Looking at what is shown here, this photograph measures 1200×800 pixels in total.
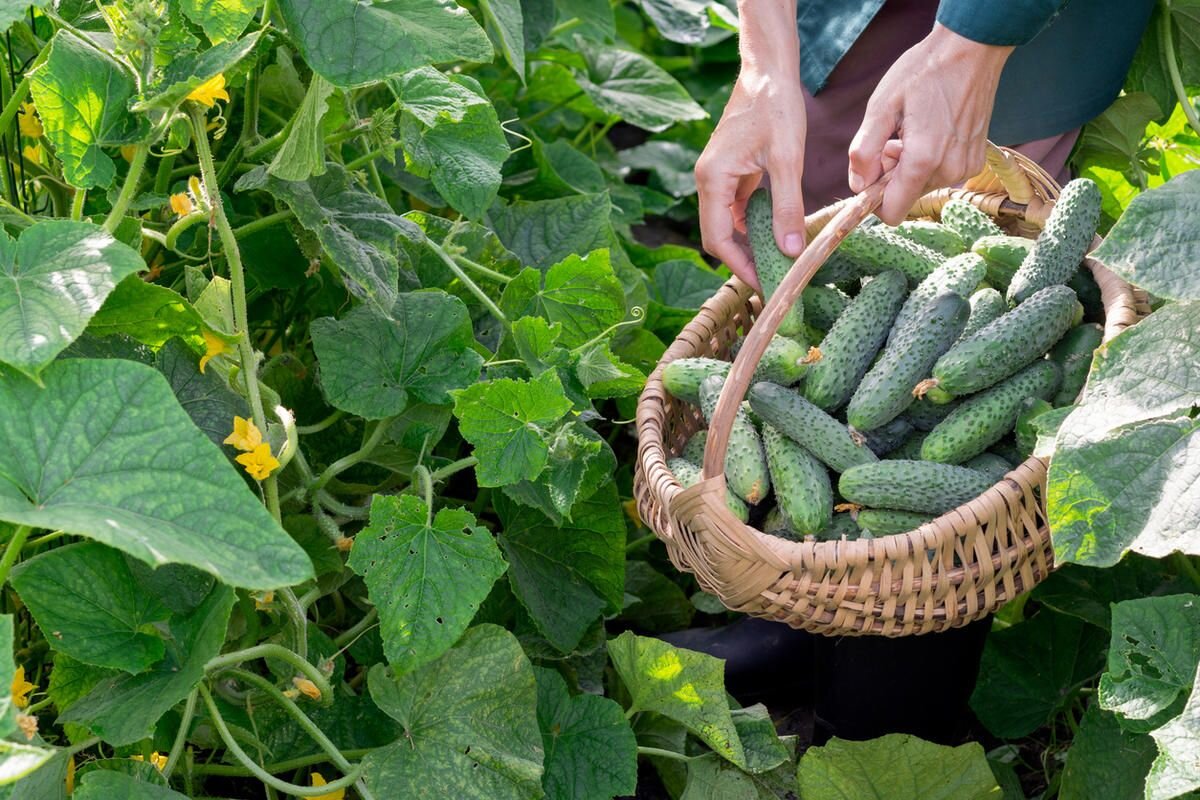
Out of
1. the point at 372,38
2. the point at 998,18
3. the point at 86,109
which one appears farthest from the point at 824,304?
the point at 86,109

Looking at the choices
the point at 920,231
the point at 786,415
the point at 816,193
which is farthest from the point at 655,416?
the point at 816,193

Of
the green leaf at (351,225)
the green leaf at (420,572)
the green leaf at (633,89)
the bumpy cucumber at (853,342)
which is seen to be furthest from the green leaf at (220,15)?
the green leaf at (633,89)

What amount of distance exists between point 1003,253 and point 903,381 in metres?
0.30

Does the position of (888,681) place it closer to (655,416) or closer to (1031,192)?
(655,416)

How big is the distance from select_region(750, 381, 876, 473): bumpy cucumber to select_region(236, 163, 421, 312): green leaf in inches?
21.7

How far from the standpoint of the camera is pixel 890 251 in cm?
202

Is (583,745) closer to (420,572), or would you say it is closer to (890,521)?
(420,572)

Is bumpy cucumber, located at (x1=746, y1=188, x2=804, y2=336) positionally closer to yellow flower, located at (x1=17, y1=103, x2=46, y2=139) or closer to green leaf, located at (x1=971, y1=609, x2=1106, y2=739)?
green leaf, located at (x1=971, y1=609, x2=1106, y2=739)

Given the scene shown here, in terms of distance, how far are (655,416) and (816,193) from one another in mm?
713

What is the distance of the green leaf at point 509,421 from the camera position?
170 centimetres

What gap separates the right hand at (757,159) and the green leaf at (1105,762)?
776 millimetres

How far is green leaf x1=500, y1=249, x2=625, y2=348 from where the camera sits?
6.56ft

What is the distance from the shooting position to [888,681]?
200cm

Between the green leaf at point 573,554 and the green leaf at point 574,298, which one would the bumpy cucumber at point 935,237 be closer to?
the green leaf at point 574,298
